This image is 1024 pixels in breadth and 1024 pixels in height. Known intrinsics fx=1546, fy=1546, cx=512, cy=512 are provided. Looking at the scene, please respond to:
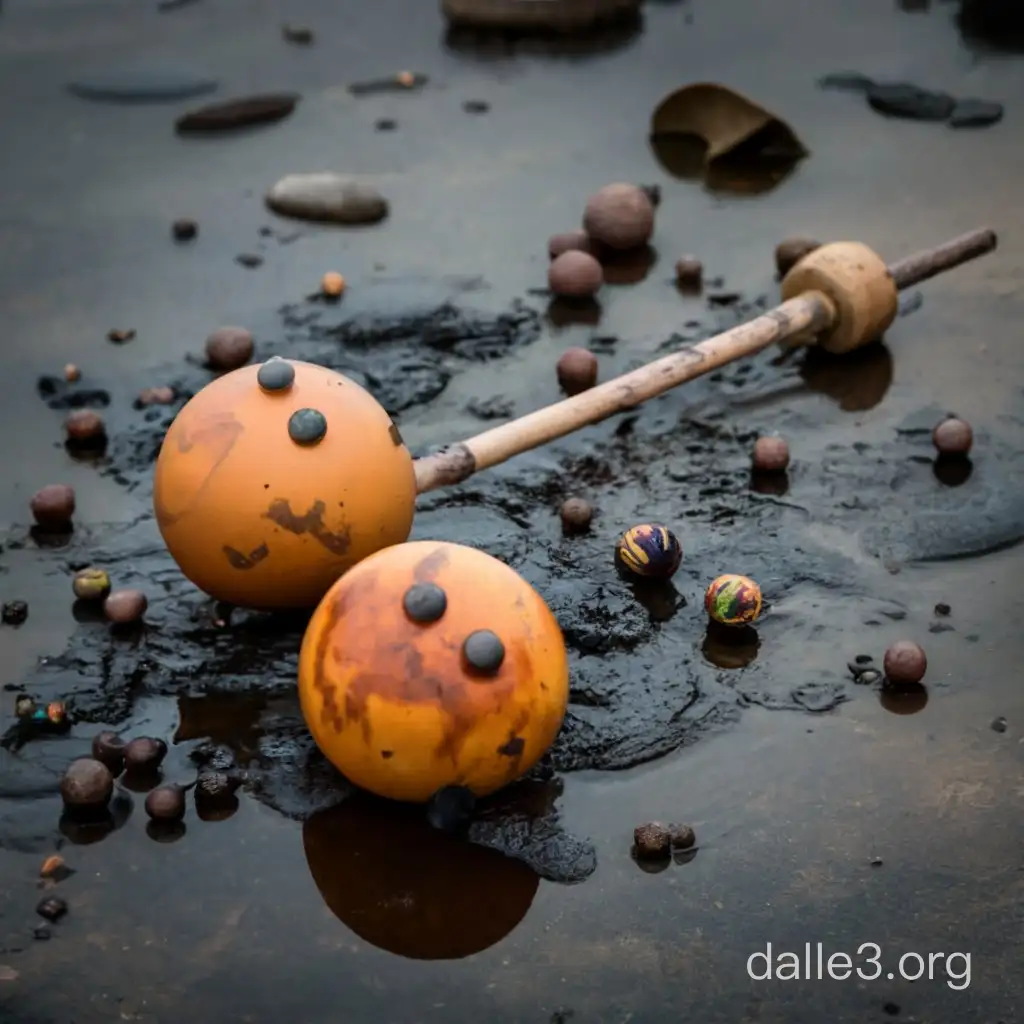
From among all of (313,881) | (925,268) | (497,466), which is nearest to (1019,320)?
(925,268)

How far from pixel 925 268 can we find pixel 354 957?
3968 mm

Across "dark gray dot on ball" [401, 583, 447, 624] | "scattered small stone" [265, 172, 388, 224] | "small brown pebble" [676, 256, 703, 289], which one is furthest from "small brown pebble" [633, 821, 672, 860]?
"scattered small stone" [265, 172, 388, 224]

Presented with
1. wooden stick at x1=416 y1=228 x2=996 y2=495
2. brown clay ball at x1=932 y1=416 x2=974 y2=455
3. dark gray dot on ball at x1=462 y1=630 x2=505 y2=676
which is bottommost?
brown clay ball at x1=932 y1=416 x2=974 y2=455

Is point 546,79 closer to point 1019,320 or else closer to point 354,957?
point 1019,320

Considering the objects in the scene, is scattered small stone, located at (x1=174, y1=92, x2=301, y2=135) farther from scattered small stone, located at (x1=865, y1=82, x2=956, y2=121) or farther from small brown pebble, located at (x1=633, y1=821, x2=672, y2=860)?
small brown pebble, located at (x1=633, y1=821, x2=672, y2=860)

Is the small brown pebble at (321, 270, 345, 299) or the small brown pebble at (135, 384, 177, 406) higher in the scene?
the small brown pebble at (321, 270, 345, 299)

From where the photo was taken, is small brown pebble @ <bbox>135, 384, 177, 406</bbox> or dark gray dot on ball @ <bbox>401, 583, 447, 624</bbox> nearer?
dark gray dot on ball @ <bbox>401, 583, 447, 624</bbox>

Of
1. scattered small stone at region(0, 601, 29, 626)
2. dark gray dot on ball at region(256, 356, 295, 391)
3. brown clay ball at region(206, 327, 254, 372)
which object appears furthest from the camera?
brown clay ball at region(206, 327, 254, 372)

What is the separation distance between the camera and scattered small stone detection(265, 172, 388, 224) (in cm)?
755

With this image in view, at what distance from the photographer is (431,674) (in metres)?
3.99

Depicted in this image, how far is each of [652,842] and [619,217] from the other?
363 cm

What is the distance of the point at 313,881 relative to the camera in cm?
414

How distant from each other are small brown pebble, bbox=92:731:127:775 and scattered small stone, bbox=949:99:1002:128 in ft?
18.8

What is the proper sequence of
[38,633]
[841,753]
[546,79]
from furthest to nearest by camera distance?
1. [546,79]
2. [38,633]
3. [841,753]
